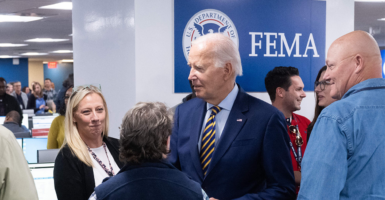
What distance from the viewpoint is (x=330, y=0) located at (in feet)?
11.7

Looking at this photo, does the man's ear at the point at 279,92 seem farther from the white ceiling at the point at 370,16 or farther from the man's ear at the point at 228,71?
Result: the white ceiling at the point at 370,16

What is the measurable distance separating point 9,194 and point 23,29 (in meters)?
8.33

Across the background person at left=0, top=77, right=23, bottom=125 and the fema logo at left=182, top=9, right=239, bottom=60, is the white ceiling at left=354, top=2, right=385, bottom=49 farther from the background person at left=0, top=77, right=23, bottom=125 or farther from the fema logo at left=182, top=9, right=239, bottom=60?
the background person at left=0, top=77, right=23, bottom=125

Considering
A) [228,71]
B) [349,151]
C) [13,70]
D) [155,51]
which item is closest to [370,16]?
[155,51]

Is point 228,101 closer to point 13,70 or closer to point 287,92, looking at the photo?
point 287,92

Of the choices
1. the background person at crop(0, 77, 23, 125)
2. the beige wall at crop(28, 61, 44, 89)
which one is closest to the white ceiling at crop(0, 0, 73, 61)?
the background person at crop(0, 77, 23, 125)

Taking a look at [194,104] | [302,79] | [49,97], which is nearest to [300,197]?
[194,104]

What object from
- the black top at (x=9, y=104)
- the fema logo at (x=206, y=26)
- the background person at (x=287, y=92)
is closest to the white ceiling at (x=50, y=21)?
the black top at (x=9, y=104)

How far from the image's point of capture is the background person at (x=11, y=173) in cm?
160

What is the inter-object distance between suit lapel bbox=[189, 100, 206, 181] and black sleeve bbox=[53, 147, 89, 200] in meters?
0.58

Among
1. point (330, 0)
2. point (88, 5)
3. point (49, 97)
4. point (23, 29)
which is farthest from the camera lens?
point (49, 97)

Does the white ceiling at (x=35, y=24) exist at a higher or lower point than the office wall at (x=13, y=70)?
higher

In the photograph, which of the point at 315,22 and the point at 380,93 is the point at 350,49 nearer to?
the point at 380,93

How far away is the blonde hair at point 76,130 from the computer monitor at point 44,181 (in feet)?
2.53
